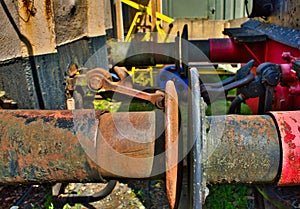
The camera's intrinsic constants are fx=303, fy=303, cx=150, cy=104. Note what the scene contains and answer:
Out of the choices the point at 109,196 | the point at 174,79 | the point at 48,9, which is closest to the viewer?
the point at 48,9

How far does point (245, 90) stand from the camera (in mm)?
2713

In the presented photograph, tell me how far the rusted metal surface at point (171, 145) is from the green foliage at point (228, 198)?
164cm

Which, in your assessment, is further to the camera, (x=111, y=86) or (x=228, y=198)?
(x=111, y=86)

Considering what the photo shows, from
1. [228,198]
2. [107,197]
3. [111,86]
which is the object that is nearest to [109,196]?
[107,197]

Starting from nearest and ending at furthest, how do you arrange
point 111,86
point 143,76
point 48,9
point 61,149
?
point 61,149 < point 48,9 < point 111,86 < point 143,76

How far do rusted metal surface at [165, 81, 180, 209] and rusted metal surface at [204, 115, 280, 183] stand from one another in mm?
160

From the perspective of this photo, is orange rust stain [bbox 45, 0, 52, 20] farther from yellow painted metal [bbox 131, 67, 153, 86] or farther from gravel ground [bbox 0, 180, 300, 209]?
yellow painted metal [bbox 131, 67, 153, 86]

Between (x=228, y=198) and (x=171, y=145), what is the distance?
187cm

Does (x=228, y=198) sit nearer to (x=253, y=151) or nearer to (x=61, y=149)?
(x=253, y=151)

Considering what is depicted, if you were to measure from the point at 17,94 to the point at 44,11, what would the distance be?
624mm

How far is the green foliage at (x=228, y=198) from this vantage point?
2480 millimetres

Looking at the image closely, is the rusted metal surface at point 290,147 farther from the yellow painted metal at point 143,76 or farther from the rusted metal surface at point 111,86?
the yellow painted metal at point 143,76

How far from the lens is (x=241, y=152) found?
107 cm

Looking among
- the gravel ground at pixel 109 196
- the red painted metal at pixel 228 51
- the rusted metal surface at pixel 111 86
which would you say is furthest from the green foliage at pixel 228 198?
the red painted metal at pixel 228 51
